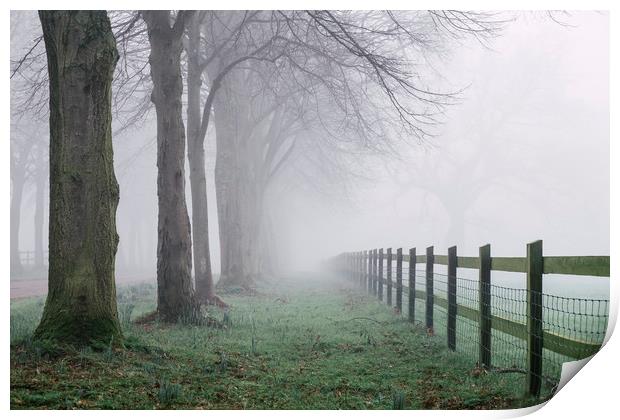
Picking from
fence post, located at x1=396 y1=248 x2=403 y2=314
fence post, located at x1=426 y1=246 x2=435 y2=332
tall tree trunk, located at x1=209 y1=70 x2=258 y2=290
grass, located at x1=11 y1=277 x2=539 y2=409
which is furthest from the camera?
tall tree trunk, located at x1=209 y1=70 x2=258 y2=290

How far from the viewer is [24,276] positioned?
25.4 metres

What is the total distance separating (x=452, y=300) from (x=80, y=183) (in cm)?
435

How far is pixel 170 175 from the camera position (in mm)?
9703

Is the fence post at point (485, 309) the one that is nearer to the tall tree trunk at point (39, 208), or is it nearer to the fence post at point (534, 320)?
the fence post at point (534, 320)

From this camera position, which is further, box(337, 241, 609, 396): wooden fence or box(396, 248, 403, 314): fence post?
box(396, 248, 403, 314): fence post

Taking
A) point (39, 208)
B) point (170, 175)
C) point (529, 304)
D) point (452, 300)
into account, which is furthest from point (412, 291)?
point (39, 208)

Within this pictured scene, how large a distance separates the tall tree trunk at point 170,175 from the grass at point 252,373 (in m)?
0.78

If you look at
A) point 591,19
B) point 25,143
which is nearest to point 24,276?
point 25,143

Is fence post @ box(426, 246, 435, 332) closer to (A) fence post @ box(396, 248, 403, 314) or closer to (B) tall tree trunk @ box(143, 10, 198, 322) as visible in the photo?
(A) fence post @ box(396, 248, 403, 314)

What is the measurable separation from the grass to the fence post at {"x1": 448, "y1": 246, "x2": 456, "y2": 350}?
17cm

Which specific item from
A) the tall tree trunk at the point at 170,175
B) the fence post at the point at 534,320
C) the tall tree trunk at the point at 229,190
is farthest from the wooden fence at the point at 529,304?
the tall tree trunk at the point at 229,190

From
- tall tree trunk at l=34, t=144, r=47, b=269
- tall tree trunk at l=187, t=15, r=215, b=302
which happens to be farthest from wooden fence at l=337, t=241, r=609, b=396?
tall tree trunk at l=34, t=144, r=47, b=269

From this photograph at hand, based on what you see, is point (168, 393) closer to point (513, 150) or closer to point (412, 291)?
point (412, 291)

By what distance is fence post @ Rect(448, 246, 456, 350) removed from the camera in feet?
24.6
